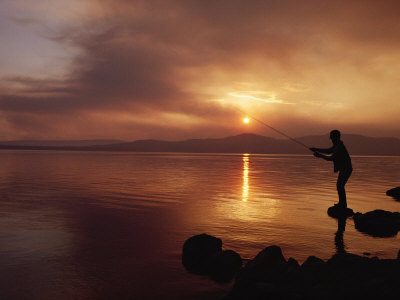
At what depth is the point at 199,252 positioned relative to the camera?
7.77m

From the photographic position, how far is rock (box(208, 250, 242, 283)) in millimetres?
7066

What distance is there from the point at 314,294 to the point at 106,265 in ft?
15.1

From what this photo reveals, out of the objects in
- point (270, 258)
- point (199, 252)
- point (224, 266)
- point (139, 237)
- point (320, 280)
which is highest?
point (270, 258)

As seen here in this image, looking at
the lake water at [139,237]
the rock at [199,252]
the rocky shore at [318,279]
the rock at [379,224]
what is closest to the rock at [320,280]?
the rocky shore at [318,279]

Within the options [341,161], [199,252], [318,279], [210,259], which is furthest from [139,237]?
[341,161]

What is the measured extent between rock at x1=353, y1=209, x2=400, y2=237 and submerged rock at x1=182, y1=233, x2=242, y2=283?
5679 mm

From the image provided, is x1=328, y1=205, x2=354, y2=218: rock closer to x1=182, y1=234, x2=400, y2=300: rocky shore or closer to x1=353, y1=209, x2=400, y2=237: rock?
x1=353, y1=209, x2=400, y2=237: rock

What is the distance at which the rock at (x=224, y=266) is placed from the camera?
7.07 m

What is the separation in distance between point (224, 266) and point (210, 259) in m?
0.41

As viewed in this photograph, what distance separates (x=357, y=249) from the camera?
28.8 feet

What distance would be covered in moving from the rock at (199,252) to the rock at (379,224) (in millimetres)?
5725

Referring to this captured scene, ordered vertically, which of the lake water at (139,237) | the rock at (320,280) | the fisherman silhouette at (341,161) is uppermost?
the fisherman silhouette at (341,161)

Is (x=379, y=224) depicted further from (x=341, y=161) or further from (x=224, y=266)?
(x=224, y=266)

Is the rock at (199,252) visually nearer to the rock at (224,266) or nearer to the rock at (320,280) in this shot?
the rock at (224,266)
